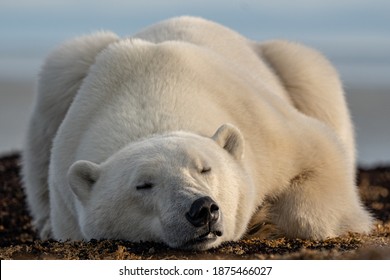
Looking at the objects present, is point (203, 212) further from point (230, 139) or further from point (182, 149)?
point (230, 139)

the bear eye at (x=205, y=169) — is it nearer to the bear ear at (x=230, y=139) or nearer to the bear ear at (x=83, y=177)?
the bear ear at (x=230, y=139)

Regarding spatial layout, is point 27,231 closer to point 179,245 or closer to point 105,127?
point 105,127

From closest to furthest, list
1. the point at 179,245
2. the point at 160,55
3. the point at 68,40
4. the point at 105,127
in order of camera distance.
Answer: the point at 179,245, the point at 105,127, the point at 160,55, the point at 68,40

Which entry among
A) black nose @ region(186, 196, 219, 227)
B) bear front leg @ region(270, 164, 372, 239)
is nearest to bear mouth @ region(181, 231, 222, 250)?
black nose @ region(186, 196, 219, 227)

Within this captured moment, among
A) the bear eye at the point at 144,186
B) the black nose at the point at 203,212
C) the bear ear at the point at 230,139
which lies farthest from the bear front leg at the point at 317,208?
the black nose at the point at 203,212

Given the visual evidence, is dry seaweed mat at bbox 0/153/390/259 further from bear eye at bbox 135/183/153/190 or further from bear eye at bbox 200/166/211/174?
bear eye at bbox 200/166/211/174

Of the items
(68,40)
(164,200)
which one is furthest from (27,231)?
(164,200)

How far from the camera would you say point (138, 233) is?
6090mm

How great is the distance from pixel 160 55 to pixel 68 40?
203 cm

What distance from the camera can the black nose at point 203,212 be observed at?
214 inches

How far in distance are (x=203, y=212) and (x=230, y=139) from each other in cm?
114

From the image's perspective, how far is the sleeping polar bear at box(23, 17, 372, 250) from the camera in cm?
596

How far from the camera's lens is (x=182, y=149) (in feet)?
19.7

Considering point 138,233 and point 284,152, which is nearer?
point 138,233
